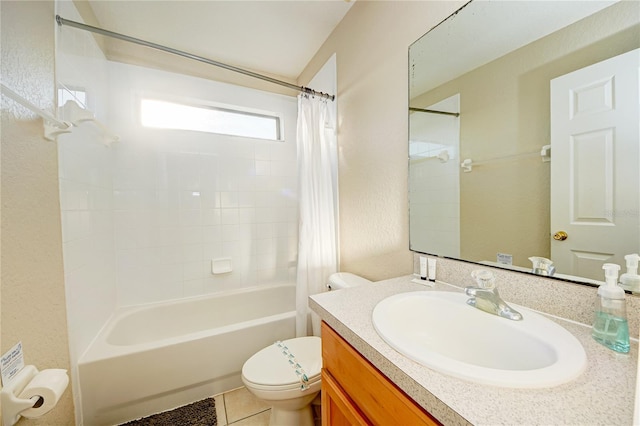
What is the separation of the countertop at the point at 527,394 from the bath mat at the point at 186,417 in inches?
52.3

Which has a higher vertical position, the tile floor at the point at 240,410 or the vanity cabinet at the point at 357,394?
the vanity cabinet at the point at 357,394

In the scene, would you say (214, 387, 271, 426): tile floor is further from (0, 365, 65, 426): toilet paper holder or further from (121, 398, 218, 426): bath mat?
(0, 365, 65, 426): toilet paper holder

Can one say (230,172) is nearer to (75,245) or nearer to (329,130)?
(329,130)

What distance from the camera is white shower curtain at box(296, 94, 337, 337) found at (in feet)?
5.47

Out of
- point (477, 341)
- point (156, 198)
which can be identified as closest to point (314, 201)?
point (477, 341)

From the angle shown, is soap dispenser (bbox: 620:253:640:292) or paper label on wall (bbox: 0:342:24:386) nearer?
soap dispenser (bbox: 620:253:640:292)

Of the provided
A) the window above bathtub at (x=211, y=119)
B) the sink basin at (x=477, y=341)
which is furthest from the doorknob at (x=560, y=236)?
the window above bathtub at (x=211, y=119)

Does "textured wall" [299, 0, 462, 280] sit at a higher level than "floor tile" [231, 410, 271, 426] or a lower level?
higher

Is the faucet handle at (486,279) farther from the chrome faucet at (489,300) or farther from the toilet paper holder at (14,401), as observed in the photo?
the toilet paper holder at (14,401)

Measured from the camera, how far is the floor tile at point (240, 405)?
1.38 meters

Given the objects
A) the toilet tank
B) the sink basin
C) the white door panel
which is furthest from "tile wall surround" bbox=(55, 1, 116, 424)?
the white door panel

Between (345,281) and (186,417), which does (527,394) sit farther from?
(186,417)

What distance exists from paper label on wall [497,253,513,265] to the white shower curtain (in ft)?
3.42

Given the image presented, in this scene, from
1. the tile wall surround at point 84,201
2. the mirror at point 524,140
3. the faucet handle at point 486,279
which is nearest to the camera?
the mirror at point 524,140
